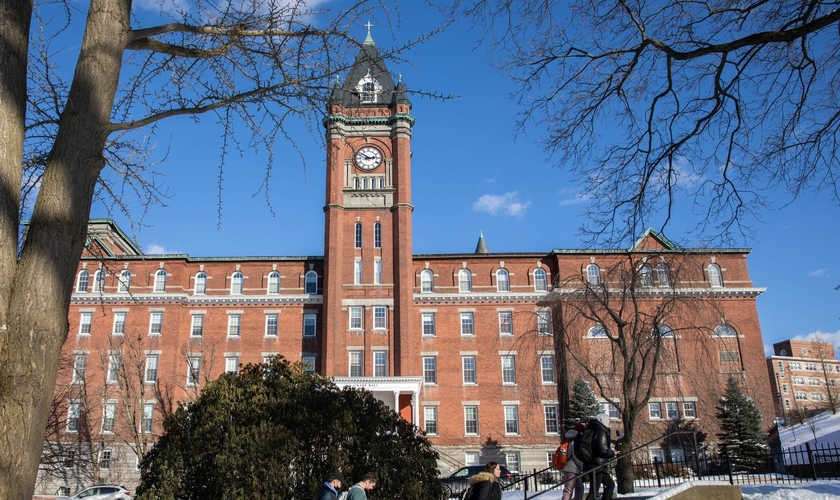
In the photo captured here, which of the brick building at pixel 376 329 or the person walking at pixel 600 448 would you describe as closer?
the person walking at pixel 600 448

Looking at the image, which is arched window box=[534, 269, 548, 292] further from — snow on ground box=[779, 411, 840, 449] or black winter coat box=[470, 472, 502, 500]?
black winter coat box=[470, 472, 502, 500]

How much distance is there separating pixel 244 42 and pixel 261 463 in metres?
6.81

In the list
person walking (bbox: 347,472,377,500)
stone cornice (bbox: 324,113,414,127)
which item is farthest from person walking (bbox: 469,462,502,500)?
stone cornice (bbox: 324,113,414,127)

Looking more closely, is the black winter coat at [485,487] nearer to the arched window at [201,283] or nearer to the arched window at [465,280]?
the arched window at [465,280]

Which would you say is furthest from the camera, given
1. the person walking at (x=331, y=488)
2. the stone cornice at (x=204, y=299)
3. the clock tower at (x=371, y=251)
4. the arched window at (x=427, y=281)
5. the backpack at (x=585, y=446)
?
the arched window at (x=427, y=281)

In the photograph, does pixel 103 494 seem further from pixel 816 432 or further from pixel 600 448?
pixel 816 432

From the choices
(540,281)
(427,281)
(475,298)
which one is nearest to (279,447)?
(475,298)

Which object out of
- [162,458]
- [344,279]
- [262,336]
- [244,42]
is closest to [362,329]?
[344,279]

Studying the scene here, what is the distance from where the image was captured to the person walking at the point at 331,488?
940 cm

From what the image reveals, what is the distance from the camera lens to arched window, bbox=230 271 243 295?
157 ft

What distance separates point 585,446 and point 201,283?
41157mm

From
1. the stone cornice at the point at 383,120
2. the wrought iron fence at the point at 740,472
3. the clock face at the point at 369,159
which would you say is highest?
the stone cornice at the point at 383,120

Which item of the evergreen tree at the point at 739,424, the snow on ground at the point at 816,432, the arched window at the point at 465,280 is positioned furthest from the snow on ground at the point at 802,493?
the snow on ground at the point at 816,432

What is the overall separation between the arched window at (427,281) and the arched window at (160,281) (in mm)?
18155
